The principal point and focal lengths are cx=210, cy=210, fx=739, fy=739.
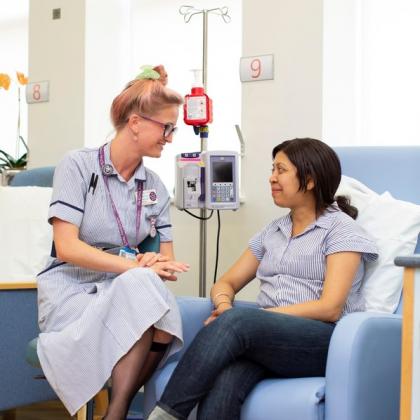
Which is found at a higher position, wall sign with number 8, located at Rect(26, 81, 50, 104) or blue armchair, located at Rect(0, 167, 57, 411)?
wall sign with number 8, located at Rect(26, 81, 50, 104)

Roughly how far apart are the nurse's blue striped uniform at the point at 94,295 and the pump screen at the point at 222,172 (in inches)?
24.9

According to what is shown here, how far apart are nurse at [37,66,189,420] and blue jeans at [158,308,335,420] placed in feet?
0.62

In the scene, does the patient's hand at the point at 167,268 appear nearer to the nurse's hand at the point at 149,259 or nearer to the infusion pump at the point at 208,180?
the nurse's hand at the point at 149,259

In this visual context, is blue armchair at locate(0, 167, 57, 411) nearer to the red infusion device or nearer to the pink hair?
the pink hair

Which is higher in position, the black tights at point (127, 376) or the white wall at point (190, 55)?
the white wall at point (190, 55)

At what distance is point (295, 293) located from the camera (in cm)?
214

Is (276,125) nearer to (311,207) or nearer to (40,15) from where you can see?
(311,207)

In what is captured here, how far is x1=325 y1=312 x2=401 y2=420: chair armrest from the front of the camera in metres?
1.71

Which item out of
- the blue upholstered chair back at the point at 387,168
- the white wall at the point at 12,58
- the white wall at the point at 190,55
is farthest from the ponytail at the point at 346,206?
the white wall at the point at 12,58

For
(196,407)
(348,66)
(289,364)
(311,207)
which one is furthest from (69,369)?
(348,66)

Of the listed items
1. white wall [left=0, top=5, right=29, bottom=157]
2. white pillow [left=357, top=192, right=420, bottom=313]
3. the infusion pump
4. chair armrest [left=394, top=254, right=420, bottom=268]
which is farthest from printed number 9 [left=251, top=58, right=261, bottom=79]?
white wall [left=0, top=5, right=29, bottom=157]

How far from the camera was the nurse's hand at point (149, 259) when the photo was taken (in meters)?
2.15

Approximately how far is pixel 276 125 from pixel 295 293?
1.23 metres

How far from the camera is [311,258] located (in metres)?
2.14
